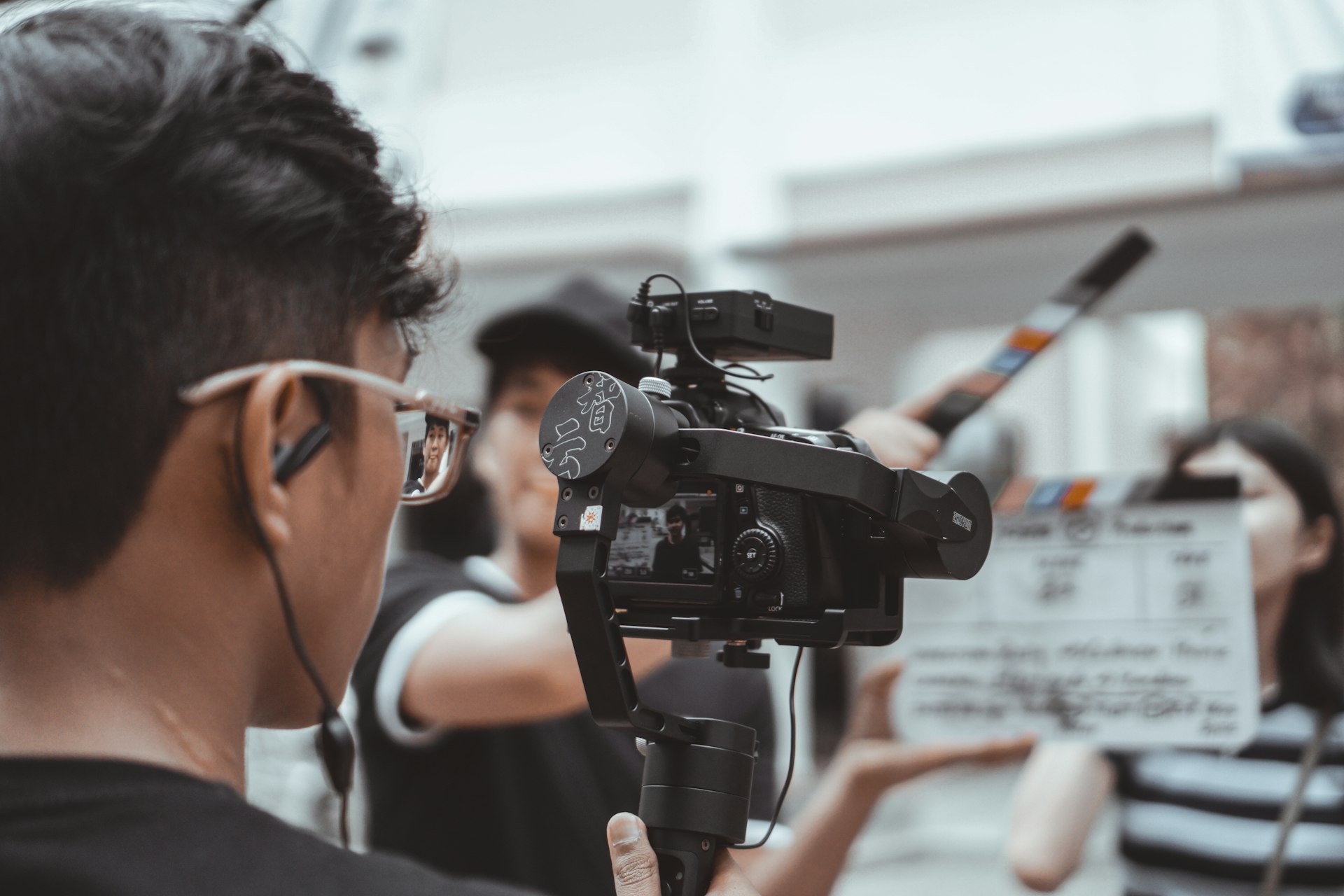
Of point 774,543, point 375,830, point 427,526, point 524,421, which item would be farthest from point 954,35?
point 774,543

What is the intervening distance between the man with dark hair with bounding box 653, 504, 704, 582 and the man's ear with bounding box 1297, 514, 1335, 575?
1367 mm

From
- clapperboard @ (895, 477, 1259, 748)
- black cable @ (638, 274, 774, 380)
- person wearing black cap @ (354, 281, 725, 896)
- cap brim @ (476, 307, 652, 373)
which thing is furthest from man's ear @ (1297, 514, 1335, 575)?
black cable @ (638, 274, 774, 380)

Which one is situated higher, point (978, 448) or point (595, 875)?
point (978, 448)

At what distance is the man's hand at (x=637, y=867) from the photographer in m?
0.76

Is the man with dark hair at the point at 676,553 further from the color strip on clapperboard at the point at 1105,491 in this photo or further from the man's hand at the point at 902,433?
the color strip on clapperboard at the point at 1105,491

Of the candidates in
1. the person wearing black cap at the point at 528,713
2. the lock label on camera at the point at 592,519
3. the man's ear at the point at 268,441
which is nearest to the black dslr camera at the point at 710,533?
the lock label on camera at the point at 592,519

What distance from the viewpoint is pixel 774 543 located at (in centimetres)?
80

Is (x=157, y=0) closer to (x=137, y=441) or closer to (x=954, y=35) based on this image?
(x=137, y=441)

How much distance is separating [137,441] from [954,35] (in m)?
4.41

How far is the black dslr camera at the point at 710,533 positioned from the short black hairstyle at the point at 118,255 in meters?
0.24

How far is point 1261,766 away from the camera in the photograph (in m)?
1.81

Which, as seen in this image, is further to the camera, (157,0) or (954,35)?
(954,35)

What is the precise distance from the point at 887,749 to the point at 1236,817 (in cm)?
67

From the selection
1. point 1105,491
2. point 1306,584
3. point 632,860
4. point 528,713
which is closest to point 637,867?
point 632,860
